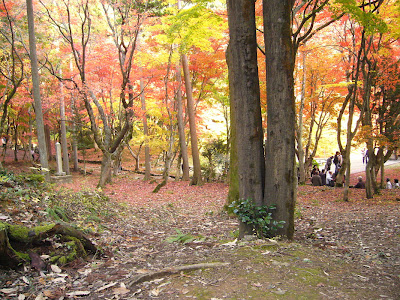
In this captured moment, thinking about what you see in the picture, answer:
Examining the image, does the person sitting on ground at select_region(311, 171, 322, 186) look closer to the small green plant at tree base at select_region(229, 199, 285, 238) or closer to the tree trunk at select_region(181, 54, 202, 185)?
the tree trunk at select_region(181, 54, 202, 185)

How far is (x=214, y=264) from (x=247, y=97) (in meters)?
2.33

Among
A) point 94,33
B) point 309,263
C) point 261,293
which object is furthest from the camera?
point 94,33

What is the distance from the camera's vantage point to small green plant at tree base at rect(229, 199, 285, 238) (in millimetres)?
4512

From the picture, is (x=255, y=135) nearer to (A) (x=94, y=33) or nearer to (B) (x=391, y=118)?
(B) (x=391, y=118)

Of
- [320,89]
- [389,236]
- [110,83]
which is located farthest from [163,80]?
[389,236]

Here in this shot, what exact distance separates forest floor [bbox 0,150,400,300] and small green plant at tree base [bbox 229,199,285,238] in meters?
0.26

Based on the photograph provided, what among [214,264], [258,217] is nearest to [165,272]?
[214,264]

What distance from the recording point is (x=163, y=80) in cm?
1755

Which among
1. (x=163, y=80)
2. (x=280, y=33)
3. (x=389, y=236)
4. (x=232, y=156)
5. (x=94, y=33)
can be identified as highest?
(x=94, y=33)

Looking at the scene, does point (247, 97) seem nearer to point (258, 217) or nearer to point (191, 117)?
point (258, 217)

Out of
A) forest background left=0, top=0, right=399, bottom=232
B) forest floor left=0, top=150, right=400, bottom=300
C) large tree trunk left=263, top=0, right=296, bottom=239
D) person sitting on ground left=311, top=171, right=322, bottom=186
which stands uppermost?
forest background left=0, top=0, right=399, bottom=232

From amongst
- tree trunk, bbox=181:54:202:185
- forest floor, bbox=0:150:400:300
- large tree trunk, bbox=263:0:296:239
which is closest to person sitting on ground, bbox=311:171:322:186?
tree trunk, bbox=181:54:202:185

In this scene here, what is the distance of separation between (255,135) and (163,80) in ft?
45.3

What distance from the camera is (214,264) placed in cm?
342
